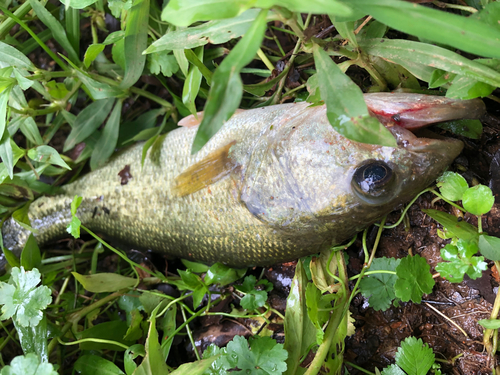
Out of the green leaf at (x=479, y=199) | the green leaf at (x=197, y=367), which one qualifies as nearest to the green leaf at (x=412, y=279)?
the green leaf at (x=479, y=199)

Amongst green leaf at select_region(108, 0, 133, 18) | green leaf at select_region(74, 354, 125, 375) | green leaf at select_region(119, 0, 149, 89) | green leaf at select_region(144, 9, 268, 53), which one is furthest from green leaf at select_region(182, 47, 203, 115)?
green leaf at select_region(74, 354, 125, 375)

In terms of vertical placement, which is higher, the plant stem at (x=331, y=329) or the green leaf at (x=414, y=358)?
the plant stem at (x=331, y=329)

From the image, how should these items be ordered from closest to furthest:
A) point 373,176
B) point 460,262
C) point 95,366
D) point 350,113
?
point 350,113, point 373,176, point 460,262, point 95,366

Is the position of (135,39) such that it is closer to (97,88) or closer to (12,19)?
(97,88)

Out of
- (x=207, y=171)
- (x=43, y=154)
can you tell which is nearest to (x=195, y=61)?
(x=207, y=171)

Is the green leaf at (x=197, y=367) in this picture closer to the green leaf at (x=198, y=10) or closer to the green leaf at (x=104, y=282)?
the green leaf at (x=104, y=282)

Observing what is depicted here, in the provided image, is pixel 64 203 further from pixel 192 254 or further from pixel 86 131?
pixel 192 254
